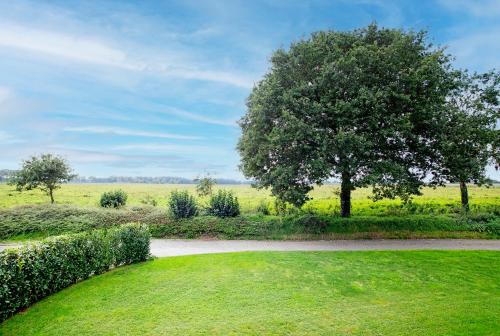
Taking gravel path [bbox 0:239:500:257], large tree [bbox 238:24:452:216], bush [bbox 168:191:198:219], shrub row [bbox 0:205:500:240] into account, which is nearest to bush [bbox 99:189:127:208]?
shrub row [bbox 0:205:500:240]

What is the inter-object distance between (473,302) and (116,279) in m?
12.4

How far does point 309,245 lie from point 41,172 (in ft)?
87.2

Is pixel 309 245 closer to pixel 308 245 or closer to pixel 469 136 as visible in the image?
pixel 308 245

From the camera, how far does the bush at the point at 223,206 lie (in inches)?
1054

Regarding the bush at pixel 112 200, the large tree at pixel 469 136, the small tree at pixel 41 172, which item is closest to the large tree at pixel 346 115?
the large tree at pixel 469 136

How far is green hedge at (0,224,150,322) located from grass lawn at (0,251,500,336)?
0.47 m

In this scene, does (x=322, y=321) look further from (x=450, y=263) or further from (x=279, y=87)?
(x=279, y=87)

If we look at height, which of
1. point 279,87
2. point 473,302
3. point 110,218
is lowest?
point 473,302

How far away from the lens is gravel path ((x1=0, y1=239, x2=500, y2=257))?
2011 cm

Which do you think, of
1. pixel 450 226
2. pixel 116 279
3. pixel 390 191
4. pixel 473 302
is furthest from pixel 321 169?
pixel 116 279

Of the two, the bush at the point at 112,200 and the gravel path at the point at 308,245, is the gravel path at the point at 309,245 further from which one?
the bush at the point at 112,200

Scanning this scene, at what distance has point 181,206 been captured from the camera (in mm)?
26609

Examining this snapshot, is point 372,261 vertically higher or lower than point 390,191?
lower

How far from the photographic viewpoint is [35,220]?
2639cm
